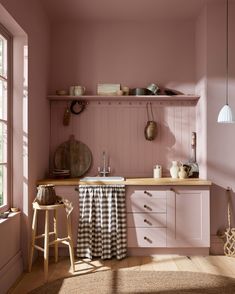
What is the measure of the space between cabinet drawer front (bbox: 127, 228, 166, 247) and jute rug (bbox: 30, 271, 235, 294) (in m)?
0.48

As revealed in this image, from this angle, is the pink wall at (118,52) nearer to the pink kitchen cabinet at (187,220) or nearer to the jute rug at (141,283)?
the pink kitchen cabinet at (187,220)

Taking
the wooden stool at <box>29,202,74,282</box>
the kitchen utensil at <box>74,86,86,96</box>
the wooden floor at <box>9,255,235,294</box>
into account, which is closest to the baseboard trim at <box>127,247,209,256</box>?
the wooden floor at <box>9,255,235,294</box>

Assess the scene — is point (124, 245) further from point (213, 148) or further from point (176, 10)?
point (176, 10)

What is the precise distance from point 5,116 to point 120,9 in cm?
191

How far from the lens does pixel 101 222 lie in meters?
3.82

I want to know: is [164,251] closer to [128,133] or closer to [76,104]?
[128,133]

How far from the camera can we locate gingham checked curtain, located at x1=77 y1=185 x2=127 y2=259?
12.5ft

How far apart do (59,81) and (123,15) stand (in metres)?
1.14

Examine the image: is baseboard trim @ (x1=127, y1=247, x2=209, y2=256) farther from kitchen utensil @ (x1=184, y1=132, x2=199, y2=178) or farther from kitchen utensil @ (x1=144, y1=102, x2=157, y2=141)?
kitchen utensil @ (x1=144, y1=102, x2=157, y2=141)

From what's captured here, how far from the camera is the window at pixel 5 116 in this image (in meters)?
3.30

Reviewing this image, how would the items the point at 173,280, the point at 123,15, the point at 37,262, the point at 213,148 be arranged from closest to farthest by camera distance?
the point at 173,280 < the point at 37,262 < the point at 213,148 < the point at 123,15

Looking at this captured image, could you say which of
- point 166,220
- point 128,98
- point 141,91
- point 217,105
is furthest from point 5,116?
point 217,105

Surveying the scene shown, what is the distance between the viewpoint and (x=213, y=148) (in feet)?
13.4

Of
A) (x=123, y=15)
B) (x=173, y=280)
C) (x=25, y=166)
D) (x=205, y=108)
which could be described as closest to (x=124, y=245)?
(x=173, y=280)
